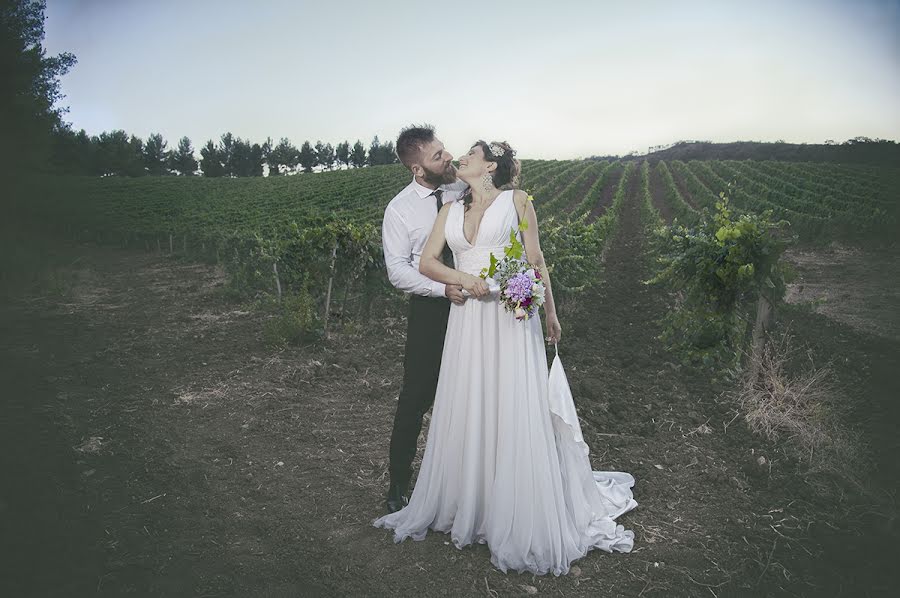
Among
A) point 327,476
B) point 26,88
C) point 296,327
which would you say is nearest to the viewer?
point 327,476

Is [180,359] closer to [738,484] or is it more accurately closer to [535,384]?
[535,384]

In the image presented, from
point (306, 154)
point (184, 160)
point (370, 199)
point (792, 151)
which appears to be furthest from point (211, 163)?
point (792, 151)

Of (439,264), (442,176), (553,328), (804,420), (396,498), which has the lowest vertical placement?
(396,498)

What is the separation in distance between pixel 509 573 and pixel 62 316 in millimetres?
9768

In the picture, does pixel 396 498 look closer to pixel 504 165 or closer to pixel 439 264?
pixel 439 264

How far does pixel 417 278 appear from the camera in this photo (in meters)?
3.10

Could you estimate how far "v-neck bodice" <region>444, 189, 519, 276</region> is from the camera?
2877mm

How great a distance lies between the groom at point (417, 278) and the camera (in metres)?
3.06

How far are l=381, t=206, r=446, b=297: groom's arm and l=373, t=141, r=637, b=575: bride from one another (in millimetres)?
113

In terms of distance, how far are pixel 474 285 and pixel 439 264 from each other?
25 centimetres

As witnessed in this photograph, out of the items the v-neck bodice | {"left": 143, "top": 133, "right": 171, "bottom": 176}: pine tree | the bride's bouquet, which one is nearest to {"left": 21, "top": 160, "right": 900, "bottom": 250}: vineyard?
the v-neck bodice

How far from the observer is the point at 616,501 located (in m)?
3.47

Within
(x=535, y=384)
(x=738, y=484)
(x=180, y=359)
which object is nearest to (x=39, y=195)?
(x=180, y=359)

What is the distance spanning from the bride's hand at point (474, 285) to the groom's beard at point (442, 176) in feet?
1.95
